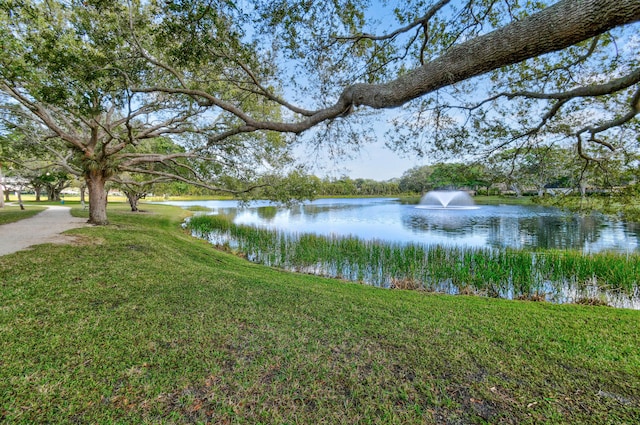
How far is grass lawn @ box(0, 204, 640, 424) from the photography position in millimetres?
1896

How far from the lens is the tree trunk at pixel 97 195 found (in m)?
8.73

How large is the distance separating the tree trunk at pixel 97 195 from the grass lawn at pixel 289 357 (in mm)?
5469

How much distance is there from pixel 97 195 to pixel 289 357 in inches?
396

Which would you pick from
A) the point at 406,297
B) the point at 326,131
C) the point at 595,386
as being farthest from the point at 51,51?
the point at 595,386

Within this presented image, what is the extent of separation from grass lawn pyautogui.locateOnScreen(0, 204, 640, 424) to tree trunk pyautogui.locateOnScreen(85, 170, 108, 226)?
547cm

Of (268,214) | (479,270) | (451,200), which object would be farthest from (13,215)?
(451,200)

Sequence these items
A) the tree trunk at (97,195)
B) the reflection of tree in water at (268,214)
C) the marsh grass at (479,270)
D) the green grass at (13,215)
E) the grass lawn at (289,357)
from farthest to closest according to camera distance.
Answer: the reflection of tree in water at (268,214) → the green grass at (13,215) → the tree trunk at (97,195) → the marsh grass at (479,270) → the grass lawn at (289,357)

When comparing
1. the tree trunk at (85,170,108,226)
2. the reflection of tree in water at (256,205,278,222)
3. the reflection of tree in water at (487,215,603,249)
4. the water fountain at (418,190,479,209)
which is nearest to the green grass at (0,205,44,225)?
the tree trunk at (85,170,108,226)

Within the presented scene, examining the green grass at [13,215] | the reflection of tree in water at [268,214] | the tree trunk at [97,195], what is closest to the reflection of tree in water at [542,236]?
the reflection of tree in water at [268,214]

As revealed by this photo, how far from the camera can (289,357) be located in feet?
8.33

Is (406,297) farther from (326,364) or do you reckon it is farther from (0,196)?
(0,196)

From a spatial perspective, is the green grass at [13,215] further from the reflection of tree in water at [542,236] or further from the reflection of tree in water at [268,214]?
the reflection of tree in water at [542,236]

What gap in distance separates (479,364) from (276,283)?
3.50 meters

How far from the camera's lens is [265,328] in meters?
3.10
